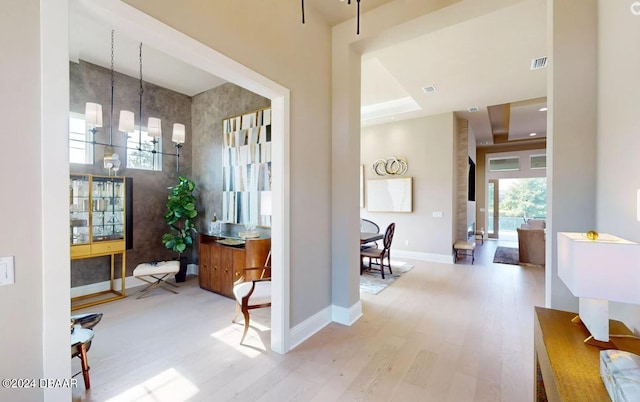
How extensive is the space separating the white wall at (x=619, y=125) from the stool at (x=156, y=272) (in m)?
4.85

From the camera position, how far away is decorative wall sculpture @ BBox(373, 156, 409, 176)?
6.71 metres

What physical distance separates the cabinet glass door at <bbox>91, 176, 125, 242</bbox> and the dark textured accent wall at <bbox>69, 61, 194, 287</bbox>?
11.7 inches

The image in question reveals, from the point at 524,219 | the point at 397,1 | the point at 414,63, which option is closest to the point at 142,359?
the point at 397,1

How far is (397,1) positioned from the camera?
2.63 metres

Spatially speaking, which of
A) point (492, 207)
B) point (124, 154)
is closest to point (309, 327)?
point (124, 154)

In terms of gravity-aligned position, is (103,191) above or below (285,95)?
below

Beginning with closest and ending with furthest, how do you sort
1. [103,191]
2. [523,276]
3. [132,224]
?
1. [103,191]
2. [132,224]
3. [523,276]

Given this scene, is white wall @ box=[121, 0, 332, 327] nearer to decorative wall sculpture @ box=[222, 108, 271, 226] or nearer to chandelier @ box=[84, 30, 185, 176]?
decorative wall sculpture @ box=[222, 108, 271, 226]

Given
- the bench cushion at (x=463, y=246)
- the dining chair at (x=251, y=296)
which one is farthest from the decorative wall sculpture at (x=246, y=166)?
the bench cushion at (x=463, y=246)

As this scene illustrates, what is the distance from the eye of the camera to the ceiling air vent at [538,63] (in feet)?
12.4

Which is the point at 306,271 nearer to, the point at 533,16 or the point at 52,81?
the point at 52,81

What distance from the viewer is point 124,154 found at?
4277 millimetres

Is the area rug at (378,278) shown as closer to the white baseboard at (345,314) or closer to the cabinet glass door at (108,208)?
the white baseboard at (345,314)

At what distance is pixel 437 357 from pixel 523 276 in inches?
152
